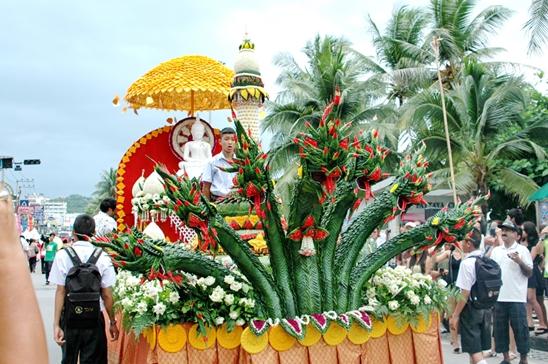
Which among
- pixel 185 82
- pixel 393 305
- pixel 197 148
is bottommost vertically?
pixel 393 305

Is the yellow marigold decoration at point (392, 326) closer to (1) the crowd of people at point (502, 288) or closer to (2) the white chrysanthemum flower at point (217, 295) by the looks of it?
(1) the crowd of people at point (502, 288)

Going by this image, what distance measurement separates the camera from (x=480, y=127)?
1695cm

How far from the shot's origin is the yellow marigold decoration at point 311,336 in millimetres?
4930

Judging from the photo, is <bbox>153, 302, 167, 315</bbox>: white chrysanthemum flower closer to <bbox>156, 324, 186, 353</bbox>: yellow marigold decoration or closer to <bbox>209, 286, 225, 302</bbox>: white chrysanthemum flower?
<bbox>156, 324, 186, 353</bbox>: yellow marigold decoration

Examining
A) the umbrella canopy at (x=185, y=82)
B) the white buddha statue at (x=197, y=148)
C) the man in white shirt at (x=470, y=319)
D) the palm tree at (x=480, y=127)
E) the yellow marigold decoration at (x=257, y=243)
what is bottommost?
the man in white shirt at (x=470, y=319)

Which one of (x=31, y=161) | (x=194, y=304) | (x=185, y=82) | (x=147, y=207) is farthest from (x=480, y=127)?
(x=31, y=161)

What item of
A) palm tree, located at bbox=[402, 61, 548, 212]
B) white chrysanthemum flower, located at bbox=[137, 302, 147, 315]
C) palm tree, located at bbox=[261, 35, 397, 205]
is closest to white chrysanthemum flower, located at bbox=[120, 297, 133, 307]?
white chrysanthemum flower, located at bbox=[137, 302, 147, 315]

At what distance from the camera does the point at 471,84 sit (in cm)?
1744

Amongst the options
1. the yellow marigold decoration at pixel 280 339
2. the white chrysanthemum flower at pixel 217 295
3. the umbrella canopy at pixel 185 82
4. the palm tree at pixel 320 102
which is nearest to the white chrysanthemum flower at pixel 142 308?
the white chrysanthemum flower at pixel 217 295

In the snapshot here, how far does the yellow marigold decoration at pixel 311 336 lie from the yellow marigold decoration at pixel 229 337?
20.6 inches

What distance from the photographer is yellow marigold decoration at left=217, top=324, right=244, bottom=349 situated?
16.4ft

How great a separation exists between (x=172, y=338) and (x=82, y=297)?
0.90m

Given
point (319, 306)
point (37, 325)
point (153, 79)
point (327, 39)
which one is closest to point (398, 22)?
point (327, 39)

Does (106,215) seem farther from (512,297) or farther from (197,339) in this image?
(512,297)
